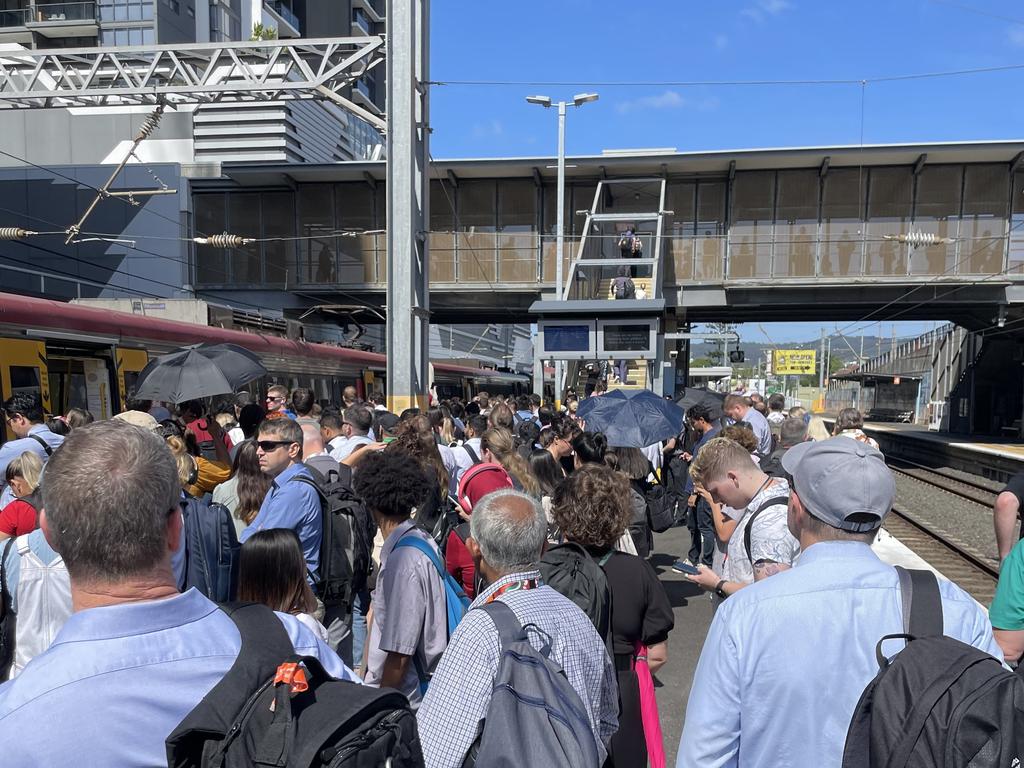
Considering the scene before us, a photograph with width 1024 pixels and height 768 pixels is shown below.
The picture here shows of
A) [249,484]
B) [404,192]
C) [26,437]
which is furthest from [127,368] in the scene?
[249,484]

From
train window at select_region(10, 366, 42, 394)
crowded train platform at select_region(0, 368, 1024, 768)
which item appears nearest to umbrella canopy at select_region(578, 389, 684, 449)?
crowded train platform at select_region(0, 368, 1024, 768)

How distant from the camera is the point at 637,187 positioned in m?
25.4

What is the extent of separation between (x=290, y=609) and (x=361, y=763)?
1879 millimetres

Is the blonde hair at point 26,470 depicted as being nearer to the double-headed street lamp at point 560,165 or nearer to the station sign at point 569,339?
the station sign at point 569,339

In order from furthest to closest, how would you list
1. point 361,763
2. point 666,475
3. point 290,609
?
point 666,475 → point 290,609 → point 361,763

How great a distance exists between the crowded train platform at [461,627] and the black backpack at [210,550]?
12 mm

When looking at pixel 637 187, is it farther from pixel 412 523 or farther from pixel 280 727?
pixel 280 727

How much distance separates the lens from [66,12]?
37.7 m

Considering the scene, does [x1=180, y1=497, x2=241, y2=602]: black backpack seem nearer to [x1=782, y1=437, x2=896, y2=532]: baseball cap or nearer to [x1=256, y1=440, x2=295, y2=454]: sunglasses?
[x1=256, y1=440, x2=295, y2=454]: sunglasses

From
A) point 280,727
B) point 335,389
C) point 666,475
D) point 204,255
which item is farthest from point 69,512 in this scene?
point 204,255

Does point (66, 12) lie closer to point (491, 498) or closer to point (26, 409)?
point (26, 409)

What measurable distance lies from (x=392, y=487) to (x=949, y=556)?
10180 millimetres

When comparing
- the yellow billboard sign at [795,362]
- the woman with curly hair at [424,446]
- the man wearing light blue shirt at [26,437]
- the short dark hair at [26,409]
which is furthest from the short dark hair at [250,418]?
the yellow billboard sign at [795,362]

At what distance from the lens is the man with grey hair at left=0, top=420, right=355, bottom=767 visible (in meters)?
1.31
